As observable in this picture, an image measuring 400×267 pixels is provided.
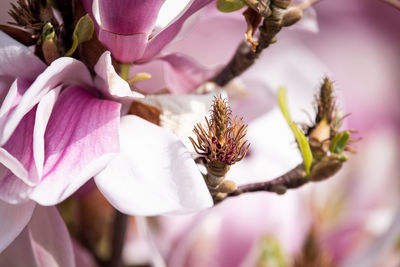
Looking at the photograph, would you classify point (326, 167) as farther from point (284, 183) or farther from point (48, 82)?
point (48, 82)

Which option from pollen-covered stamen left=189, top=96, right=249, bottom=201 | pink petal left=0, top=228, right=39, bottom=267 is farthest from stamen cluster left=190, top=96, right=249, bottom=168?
pink petal left=0, top=228, right=39, bottom=267

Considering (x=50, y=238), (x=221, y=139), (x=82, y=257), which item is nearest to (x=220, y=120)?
(x=221, y=139)

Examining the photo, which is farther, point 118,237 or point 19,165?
point 118,237

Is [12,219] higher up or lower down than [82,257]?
higher up

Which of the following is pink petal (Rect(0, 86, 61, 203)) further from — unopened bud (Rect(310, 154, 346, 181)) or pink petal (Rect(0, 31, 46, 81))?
unopened bud (Rect(310, 154, 346, 181))

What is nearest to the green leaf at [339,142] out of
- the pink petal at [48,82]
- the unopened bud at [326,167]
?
the unopened bud at [326,167]

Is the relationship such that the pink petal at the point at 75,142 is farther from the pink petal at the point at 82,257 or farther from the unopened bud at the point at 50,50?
the pink petal at the point at 82,257

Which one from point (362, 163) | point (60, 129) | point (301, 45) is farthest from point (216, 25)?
point (60, 129)
